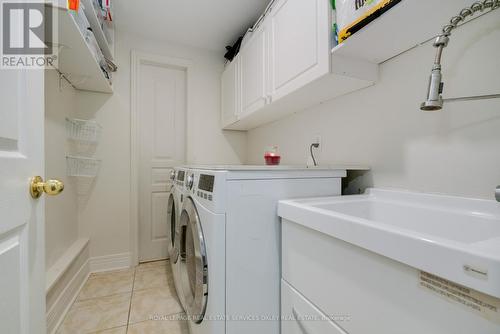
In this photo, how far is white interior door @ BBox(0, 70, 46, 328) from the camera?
1.60 feet

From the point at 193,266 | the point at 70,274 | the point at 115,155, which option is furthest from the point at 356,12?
the point at 70,274

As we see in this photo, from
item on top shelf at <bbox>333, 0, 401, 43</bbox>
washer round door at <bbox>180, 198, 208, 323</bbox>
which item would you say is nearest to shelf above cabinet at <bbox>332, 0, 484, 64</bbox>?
item on top shelf at <bbox>333, 0, 401, 43</bbox>

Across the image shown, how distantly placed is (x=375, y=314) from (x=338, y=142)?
1089 mm

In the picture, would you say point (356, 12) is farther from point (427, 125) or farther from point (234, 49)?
point (234, 49)

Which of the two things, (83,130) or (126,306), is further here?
(83,130)

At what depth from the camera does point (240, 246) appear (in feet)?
2.93

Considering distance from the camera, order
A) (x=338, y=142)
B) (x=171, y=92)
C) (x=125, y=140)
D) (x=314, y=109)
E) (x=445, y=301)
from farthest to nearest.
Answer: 1. (x=171, y=92)
2. (x=125, y=140)
3. (x=314, y=109)
4. (x=338, y=142)
5. (x=445, y=301)

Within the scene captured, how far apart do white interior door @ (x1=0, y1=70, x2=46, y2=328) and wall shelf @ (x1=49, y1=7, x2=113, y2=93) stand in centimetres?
69

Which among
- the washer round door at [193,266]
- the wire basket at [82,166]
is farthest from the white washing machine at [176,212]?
the wire basket at [82,166]

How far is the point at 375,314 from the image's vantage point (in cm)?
55

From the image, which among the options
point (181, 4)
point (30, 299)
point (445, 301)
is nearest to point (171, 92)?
point (181, 4)

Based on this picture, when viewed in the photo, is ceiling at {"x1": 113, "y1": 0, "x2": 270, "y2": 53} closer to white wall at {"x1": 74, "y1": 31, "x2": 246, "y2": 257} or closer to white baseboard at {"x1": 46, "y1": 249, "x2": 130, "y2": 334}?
white wall at {"x1": 74, "y1": 31, "x2": 246, "y2": 257}

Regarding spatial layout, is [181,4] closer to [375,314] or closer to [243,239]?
[243,239]

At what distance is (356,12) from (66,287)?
241 centimetres
